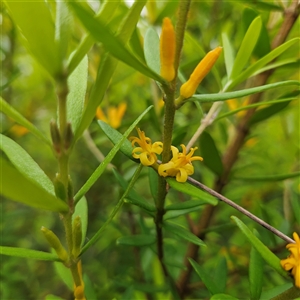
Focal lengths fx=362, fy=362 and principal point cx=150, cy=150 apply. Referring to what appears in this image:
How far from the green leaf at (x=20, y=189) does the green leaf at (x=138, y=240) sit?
0.65 ft

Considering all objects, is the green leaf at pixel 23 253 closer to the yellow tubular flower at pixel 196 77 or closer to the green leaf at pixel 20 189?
the green leaf at pixel 20 189

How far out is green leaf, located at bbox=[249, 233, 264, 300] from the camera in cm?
33

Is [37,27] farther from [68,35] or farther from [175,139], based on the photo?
[175,139]

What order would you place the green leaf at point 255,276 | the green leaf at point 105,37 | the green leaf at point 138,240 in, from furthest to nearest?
1. the green leaf at point 138,240
2. the green leaf at point 255,276
3. the green leaf at point 105,37

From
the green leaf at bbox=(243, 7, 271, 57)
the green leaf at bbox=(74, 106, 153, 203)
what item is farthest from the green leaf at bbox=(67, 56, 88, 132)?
the green leaf at bbox=(243, 7, 271, 57)

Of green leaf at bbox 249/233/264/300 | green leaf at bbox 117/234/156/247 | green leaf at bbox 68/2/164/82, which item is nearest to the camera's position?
green leaf at bbox 68/2/164/82

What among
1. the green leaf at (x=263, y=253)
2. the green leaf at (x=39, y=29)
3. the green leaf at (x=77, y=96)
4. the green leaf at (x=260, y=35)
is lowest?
the green leaf at (x=263, y=253)

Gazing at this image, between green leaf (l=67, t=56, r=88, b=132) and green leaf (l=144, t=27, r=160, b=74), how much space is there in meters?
0.06

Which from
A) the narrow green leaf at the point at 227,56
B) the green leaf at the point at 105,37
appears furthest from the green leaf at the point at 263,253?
the narrow green leaf at the point at 227,56

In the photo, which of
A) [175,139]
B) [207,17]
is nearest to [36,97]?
[207,17]

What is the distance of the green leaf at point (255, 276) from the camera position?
327mm

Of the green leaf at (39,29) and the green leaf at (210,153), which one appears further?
the green leaf at (210,153)

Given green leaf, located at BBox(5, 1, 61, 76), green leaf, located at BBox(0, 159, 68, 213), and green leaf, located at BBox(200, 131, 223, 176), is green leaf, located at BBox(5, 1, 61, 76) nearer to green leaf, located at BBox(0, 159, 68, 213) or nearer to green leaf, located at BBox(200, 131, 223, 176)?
green leaf, located at BBox(0, 159, 68, 213)

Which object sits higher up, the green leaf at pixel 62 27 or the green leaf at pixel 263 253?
the green leaf at pixel 62 27
